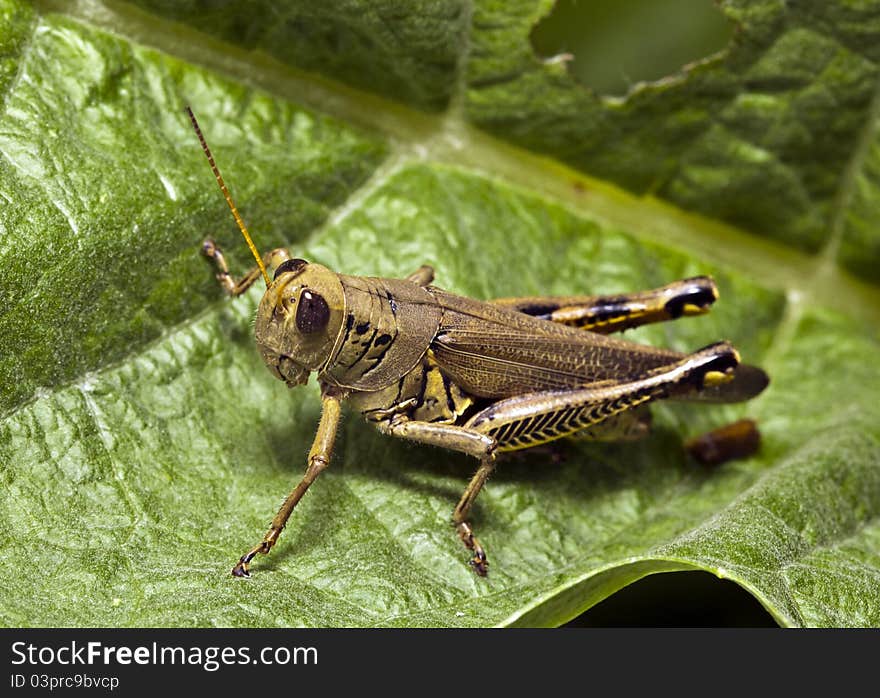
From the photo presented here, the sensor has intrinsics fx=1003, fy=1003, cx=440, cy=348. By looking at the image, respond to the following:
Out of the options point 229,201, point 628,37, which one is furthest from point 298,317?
point 628,37

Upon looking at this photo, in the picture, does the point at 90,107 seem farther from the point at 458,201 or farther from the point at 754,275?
the point at 754,275

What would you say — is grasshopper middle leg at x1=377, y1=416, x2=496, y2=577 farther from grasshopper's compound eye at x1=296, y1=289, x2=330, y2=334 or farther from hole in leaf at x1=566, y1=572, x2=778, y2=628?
hole in leaf at x1=566, y1=572, x2=778, y2=628

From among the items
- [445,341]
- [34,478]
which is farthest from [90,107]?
[445,341]

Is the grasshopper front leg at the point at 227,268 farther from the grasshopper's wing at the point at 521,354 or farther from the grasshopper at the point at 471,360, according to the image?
the grasshopper's wing at the point at 521,354

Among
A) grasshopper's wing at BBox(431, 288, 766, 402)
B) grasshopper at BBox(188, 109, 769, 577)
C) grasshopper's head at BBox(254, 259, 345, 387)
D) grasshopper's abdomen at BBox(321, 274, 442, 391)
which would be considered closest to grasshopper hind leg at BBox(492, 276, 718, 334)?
grasshopper at BBox(188, 109, 769, 577)

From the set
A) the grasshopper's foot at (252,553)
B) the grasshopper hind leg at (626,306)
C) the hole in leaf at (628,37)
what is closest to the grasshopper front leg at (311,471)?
the grasshopper's foot at (252,553)

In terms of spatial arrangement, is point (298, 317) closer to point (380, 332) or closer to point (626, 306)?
point (380, 332)
